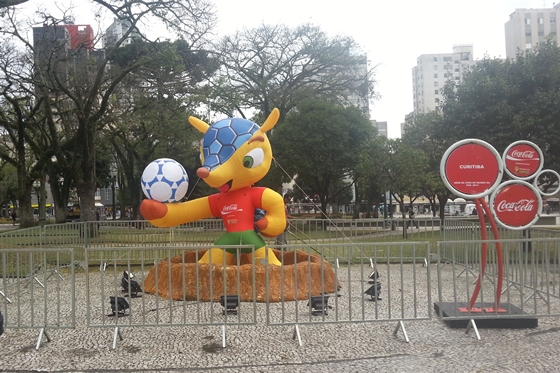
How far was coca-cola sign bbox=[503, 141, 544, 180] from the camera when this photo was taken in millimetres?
7258

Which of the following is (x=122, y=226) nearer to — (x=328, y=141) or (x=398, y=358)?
(x=398, y=358)

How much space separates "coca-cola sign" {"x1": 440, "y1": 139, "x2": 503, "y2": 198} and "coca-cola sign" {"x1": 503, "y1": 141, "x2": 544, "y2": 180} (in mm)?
687

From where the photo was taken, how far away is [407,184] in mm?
25688

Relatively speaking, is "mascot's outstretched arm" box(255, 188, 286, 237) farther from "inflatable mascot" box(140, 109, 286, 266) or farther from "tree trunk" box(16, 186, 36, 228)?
"tree trunk" box(16, 186, 36, 228)

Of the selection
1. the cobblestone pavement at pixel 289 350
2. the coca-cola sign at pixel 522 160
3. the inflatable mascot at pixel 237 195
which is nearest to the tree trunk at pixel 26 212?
the inflatable mascot at pixel 237 195

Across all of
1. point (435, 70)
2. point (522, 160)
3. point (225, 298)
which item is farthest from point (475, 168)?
point (435, 70)

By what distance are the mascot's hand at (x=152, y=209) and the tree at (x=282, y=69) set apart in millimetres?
17718

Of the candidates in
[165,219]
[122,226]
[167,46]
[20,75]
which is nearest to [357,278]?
[165,219]

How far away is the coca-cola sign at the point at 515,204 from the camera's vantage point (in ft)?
22.4

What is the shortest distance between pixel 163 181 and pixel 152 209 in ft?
1.79

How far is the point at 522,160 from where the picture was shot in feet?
23.9

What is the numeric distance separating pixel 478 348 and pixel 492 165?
2.41 meters

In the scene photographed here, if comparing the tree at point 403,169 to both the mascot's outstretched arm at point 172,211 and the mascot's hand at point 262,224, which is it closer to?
the mascot's outstretched arm at point 172,211

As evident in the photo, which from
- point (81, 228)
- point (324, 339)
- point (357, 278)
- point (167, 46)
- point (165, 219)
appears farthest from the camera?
point (167, 46)
